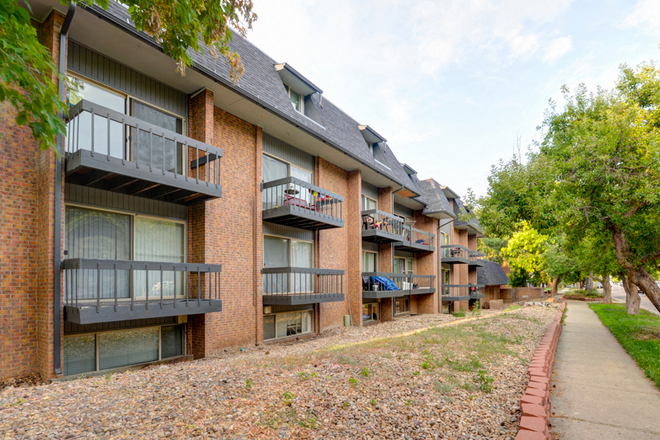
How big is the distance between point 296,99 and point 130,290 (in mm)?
9470

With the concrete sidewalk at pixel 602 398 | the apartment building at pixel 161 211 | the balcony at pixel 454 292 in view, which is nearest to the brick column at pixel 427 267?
the balcony at pixel 454 292

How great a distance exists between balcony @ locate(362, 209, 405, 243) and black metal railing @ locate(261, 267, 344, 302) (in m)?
2.93

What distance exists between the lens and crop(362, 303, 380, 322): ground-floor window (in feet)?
62.8

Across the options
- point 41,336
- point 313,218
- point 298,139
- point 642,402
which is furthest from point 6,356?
point 642,402

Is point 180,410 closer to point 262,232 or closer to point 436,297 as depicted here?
point 262,232

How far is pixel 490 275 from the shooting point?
39.0 m

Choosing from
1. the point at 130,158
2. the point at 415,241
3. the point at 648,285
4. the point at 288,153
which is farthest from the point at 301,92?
the point at 648,285

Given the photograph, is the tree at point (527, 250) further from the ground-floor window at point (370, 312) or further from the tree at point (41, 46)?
the tree at point (41, 46)

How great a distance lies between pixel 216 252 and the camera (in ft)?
34.3

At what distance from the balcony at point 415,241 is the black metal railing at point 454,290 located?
167 inches

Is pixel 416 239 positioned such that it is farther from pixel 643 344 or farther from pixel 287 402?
pixel 287 402

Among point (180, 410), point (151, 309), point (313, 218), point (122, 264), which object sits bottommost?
point (180, 410)

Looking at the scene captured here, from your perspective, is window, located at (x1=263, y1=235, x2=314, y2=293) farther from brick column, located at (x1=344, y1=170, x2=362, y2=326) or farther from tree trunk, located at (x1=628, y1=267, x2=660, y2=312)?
tree trunk, located at (x1=628, y1=267, x2=660, y2=312)

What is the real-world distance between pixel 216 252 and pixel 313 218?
357 centimetres
